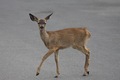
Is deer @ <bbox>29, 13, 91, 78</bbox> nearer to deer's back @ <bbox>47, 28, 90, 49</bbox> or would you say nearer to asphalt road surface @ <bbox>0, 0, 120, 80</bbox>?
deer's back @ <bbox>47, 28, 90, 49</bbox>

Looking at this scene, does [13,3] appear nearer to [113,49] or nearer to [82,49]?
[113,49]

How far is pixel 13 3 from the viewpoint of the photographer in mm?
23391

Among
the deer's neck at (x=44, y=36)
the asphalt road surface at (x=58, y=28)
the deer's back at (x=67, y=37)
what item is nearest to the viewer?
the deer's neck at (x=44, y=36)

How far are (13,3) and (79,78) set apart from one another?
1389 cm

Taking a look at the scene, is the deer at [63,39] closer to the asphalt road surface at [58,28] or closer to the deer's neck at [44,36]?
the deer's neck at [44,36]

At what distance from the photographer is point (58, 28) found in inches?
645

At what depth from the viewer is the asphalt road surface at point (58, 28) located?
34.7ft

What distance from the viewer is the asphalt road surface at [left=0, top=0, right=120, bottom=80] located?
10562 millimetres

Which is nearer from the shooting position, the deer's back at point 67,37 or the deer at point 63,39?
the deer at point 63,39

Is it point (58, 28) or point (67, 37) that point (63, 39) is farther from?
point (58, 28)


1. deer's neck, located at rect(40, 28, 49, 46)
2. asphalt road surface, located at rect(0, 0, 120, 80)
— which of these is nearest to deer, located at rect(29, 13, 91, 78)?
deer's neck, located at rect(40, 28, 49, 46)

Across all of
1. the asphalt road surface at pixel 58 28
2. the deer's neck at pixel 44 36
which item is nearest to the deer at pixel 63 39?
the deer's neck at pixel 44 36

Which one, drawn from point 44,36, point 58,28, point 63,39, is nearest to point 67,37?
point 63,39

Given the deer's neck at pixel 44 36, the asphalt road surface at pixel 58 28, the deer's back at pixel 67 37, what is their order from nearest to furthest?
the deer's neck at pixel 44 36
the deer's back at pixel 67 37
the asphalt road surface at pixel 58 28
